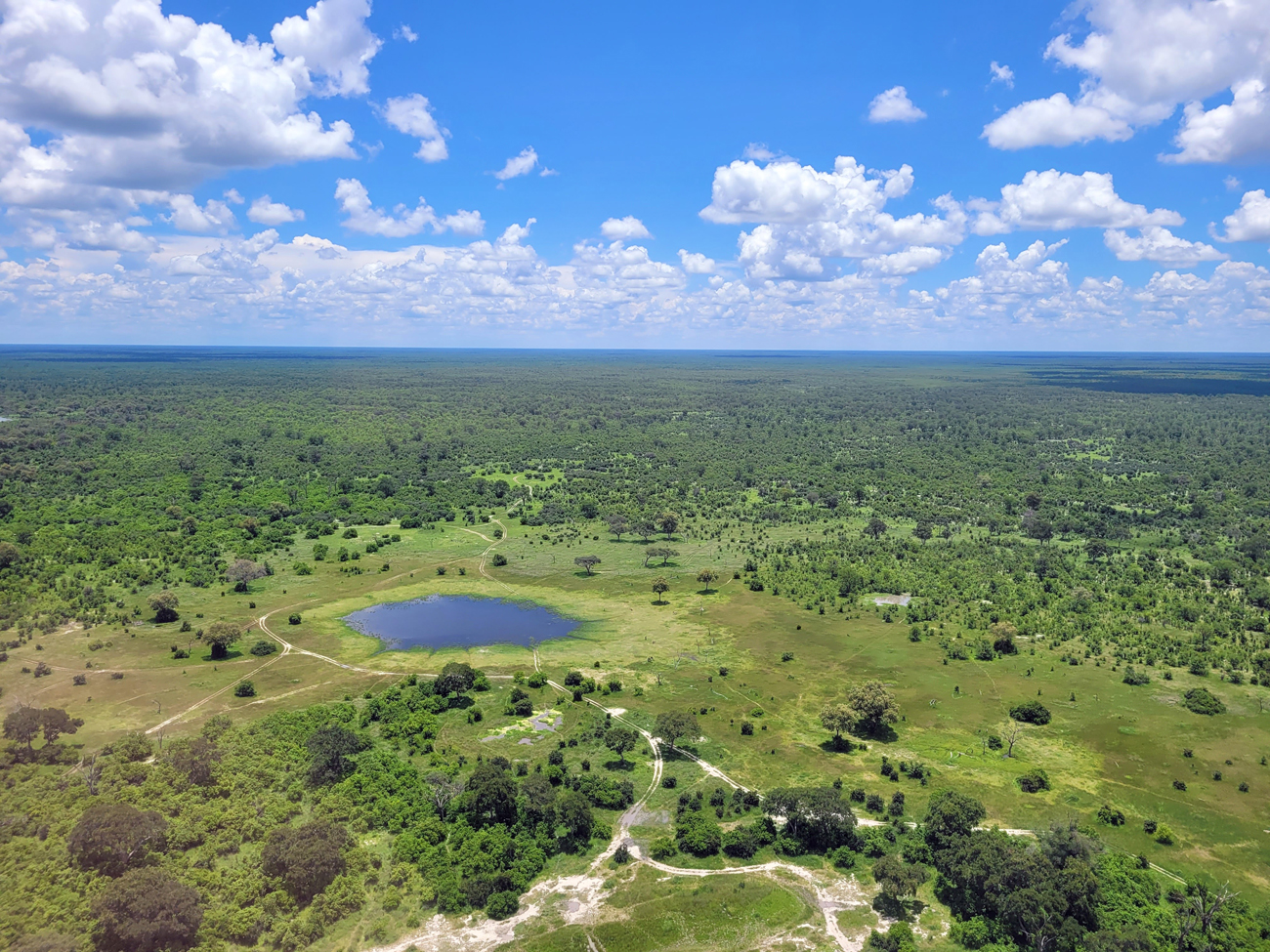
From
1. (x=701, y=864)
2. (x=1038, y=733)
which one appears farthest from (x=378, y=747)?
(x=1038, y=733)

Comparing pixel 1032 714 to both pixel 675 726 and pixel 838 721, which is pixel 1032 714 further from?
pixel 675 726

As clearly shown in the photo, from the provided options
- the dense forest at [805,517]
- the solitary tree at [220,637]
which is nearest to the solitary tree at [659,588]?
the dense forest at [805,517]

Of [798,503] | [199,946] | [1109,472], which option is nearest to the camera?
[199,946]

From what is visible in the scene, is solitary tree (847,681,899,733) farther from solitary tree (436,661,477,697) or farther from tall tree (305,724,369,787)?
tall tree (305,724,369,787)

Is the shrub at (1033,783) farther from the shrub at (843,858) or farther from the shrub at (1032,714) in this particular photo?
the shrub at (843,858)

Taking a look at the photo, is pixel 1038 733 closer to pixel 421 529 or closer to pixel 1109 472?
pixel 421 529

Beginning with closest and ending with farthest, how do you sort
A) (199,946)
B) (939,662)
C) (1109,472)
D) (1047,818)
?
(199,946)
(1047,818)
(939,662)
(1109,472)
